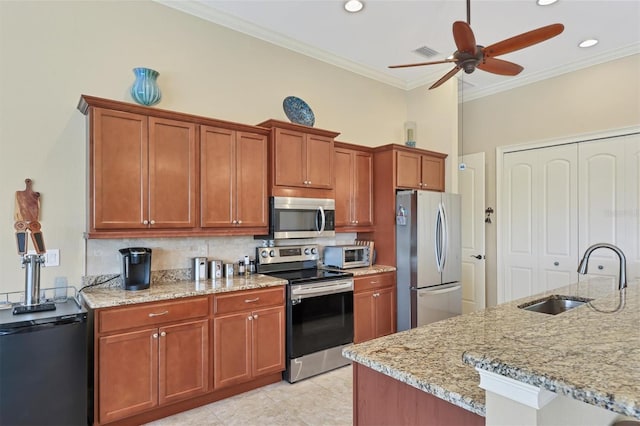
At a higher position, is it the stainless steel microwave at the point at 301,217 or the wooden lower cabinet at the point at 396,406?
the stainless steel microwave at the point at 301,217

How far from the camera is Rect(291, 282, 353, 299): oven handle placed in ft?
10.7

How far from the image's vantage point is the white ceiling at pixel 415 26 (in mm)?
3271

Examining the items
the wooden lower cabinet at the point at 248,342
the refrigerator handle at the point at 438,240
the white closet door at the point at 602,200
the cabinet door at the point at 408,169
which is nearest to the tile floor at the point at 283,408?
the wooden lower cabinet at the point at 248,342

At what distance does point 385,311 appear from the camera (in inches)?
160

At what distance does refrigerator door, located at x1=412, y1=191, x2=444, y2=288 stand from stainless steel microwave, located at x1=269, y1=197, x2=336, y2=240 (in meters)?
0.93

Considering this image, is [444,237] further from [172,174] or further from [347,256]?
[172,174]

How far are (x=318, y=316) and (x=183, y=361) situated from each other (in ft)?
3.94

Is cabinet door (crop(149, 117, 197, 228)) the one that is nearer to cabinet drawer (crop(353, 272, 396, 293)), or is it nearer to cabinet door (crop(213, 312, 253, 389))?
cabinet door (crop(213, 312, 253, 389))

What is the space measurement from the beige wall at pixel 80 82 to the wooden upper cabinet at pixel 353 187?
0.90m

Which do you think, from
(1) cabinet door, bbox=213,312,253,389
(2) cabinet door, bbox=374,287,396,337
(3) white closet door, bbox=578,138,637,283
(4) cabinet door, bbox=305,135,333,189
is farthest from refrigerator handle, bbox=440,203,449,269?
(1) cabinet door, bbox=213,312,253,389

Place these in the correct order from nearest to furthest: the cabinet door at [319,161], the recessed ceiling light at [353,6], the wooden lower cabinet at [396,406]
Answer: the wooden lower cabinet at [396,406], the recessed ceiling light at [353,6], the cabinet door at [319,161]

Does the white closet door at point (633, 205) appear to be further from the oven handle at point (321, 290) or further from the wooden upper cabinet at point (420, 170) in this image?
the oven handle at point (321, 290)

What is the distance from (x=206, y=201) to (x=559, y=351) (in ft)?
8.84

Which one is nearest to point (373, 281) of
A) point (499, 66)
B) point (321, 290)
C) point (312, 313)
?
point (321, 290)
